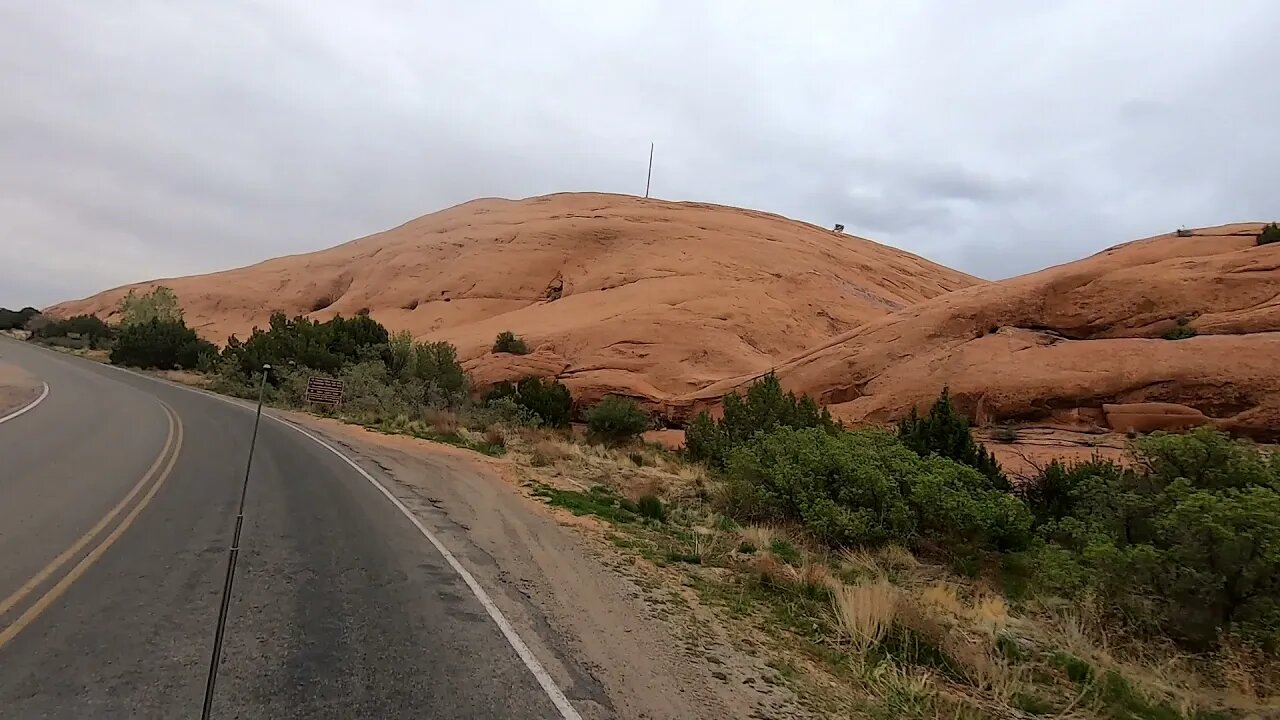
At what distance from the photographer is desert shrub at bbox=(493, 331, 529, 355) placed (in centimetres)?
3572

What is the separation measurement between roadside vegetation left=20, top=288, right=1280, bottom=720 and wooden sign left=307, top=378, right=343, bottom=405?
15.6m

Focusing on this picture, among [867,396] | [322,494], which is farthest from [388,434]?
[867,396]

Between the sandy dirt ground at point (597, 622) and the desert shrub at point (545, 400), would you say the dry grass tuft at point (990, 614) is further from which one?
the desert shrub at point (545, 400)

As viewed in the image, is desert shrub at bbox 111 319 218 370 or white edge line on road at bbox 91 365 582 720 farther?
desert shrub at bbox 111 319 218 370

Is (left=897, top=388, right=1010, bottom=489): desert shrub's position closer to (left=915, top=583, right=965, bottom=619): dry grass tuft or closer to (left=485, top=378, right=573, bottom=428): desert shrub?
(left=915, top=583, right=965, bottom=619): dry grass tuft

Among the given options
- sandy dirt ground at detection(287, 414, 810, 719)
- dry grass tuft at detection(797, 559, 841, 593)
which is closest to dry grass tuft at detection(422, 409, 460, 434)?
sandy dirt ground at detection(287, 414, 810, 719)

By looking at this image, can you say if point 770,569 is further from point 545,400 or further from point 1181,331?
point 545,400

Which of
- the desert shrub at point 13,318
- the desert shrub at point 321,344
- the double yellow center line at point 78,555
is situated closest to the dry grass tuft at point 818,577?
the double yellow center line at point 78,555

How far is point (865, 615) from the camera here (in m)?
6.91

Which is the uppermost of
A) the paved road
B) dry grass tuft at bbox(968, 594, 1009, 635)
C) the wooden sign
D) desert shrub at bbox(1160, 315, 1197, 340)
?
desert shrub at bbox(1160, 315, 1197, 340)

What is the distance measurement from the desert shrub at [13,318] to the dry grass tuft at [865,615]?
113699 millimetres

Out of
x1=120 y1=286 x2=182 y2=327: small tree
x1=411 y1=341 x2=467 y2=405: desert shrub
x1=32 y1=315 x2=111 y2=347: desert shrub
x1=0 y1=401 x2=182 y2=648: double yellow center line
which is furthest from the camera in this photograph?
x1=32 y1=315 x2=111 y2=347: desert shrub

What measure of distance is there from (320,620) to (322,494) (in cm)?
662

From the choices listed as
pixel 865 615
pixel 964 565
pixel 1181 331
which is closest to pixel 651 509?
pixel 964 565
